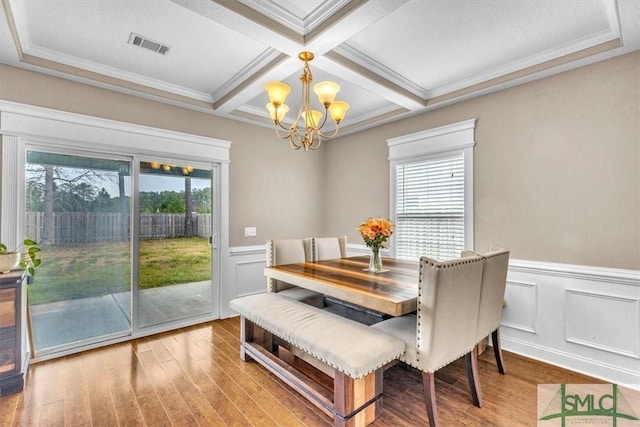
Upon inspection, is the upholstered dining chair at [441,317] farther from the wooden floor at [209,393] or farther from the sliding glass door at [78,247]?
the sliding glass door at [78,247]

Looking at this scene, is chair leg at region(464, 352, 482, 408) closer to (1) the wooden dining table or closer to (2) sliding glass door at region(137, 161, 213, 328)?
(1) the wooden dining table

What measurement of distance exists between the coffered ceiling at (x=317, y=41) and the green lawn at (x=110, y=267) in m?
1.66

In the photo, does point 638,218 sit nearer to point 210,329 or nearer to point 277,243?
point 277,243

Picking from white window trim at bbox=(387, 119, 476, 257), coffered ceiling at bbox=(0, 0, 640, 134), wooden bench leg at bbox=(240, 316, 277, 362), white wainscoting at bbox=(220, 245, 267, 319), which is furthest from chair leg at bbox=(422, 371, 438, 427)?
white wainscoting at bbox=(220, 245, 267, 319)

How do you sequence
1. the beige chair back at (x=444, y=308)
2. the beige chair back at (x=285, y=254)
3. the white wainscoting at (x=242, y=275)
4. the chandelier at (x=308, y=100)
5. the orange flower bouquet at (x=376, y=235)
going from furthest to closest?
the white wainscoting at (x=242, y=275) < the beige chair back at (x=285, y=254) < the orange flower bouquet at (x=376, y=235) < the chandelier at (x=308, y=100) < the beige chair back at (x=444, y=308)

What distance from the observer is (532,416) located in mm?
1997

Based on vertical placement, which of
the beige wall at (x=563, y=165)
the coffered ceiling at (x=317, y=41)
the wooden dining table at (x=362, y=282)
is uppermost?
the coffered ceiling at (x=317, y=41)

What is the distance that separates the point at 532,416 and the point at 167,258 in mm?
3693

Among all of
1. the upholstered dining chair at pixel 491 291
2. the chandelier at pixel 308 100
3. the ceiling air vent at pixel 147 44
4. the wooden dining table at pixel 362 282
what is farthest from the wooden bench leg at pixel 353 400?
the ceiling air vent at pixel 147 44

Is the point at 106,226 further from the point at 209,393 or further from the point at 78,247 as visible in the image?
the point at 209,393

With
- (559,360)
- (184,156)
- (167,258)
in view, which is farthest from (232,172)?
(559,360)

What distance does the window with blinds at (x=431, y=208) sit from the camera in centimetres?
349

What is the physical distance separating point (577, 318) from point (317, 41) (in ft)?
10.3

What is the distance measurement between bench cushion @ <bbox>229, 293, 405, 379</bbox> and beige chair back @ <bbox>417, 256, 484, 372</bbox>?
202 mm
